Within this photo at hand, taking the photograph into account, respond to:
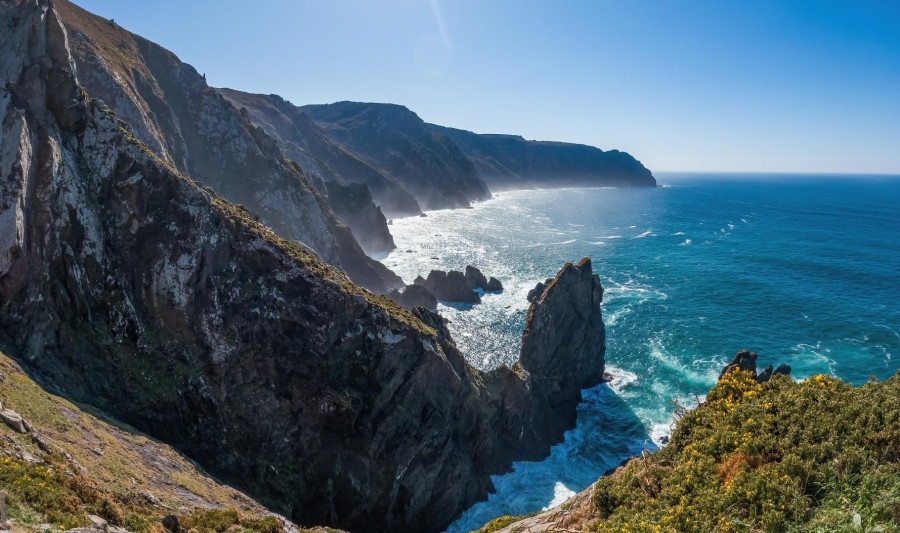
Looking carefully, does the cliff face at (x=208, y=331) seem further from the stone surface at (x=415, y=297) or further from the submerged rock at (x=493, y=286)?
the submerged rock at (x=493, y=286)

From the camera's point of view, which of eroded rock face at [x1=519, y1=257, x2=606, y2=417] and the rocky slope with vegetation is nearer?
the rocky slope with vegetation

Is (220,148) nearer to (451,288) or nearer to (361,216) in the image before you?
(361,216)

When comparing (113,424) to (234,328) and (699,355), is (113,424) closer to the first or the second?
(234,328)

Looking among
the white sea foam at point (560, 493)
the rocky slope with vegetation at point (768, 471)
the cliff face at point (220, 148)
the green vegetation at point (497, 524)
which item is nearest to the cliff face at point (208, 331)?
the white sea foam at point (560, 493)

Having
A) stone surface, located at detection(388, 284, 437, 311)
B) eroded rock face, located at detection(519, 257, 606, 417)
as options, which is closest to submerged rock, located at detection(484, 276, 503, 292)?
stone surface, located at detection(388, 284, 437, 311)

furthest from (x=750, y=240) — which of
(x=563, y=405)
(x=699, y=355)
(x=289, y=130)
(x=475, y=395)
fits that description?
(x=289, y=130)

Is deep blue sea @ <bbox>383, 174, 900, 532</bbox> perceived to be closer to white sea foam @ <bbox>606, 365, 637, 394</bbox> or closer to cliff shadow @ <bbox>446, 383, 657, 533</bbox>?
cliff shadow @ <bbox>446, 383, 657, 533</bbox>
